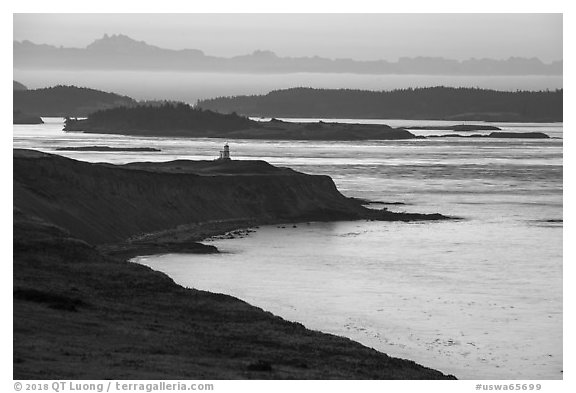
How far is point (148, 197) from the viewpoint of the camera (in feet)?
246

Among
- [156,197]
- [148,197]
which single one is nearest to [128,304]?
[148,197]

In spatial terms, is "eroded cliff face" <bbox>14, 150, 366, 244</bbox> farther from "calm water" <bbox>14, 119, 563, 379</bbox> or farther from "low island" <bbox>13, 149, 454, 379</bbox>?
"calm water" <bbox>14, 119, 563, 379</bbox>

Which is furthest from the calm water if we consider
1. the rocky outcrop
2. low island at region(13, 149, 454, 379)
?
the rocky outcrop

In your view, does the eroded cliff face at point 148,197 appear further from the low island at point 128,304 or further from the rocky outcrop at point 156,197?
the low island at point 128,304

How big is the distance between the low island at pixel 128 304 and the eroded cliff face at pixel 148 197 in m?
0.13

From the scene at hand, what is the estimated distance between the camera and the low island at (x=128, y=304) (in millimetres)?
30266

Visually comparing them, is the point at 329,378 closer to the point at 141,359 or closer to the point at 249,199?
the point at 141,359

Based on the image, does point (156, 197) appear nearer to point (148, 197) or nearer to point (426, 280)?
point (148, 197)

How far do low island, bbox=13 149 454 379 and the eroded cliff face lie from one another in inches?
5.1

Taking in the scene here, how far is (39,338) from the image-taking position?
32031mm

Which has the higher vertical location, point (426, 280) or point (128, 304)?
point (128, 304)

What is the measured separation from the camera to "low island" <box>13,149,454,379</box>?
99.3 ft

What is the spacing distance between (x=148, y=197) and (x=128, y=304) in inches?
1411

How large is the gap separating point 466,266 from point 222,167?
107ft
